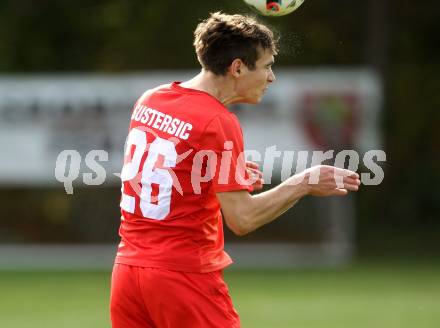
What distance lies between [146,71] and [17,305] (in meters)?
7.60

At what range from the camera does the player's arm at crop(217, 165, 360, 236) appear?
14.1ft

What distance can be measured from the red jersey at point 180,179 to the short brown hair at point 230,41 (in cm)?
17

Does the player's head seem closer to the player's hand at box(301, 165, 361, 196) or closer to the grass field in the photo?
the player's hand at box(301, 165, 361, 196)

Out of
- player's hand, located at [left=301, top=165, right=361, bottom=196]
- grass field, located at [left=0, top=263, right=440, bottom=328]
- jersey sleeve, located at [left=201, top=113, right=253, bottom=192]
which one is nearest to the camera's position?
jersey sleeve, located at [left=201, top=113, right=253, bottom=192]

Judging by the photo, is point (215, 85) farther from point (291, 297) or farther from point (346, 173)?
point (291, 297)

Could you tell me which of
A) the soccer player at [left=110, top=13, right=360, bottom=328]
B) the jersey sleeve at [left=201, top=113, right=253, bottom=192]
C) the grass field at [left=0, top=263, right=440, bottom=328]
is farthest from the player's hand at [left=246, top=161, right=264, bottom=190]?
the grass field at [left=0, top=263, right=440, bottom=328]

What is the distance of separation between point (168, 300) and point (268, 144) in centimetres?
903

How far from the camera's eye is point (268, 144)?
13234mm

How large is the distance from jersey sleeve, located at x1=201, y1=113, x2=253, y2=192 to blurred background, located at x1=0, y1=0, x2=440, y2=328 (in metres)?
4.21

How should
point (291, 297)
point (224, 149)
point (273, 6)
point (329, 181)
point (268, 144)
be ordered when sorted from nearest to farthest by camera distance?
point (224, 149)
point (329, 181)
point (273, 6)
point (291, 297)
point (268, 144)

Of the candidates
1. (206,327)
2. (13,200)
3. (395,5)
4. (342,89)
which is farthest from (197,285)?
(395,5)

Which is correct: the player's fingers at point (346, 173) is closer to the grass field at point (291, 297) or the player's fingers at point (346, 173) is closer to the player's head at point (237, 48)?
the player's head at point (237, 48)

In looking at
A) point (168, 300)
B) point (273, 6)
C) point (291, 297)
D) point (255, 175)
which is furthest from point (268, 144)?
point (168, 300)

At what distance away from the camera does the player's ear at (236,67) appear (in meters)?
4.43
